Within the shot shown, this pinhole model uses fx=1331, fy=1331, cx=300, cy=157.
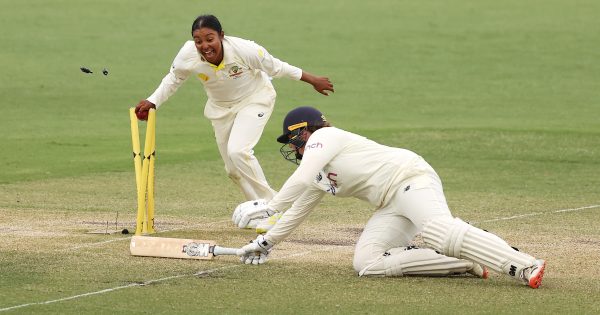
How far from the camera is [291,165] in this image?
17.3m

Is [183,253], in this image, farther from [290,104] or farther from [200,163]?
[290,104]

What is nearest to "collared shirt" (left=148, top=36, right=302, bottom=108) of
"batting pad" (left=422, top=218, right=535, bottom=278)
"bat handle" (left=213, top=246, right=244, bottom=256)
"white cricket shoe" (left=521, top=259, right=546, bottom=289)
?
"bat handle" (left=213, top=246, right=244, bottom=256)

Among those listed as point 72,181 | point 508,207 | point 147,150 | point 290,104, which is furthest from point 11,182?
point 290,104

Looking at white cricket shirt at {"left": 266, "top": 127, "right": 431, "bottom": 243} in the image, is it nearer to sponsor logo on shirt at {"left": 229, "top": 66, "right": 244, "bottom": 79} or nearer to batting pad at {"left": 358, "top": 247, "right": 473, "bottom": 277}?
batting pad at {"left": 358, "top": 247, "right": 473, "bottom": 277}

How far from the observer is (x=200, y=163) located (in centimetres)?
1759

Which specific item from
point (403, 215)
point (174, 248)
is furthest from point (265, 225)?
point (403, 215)

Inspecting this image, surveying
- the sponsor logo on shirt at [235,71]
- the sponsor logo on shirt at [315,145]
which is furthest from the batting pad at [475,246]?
the sponsor logo on shirt at [235,71]

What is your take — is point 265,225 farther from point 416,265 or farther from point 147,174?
point 416,265

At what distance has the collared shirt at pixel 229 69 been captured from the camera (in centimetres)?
1210

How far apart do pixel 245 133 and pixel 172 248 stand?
2178 mm

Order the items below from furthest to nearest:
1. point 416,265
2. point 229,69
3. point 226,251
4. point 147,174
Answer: point 229,69
point 147,174
point 226,251
point 416,265

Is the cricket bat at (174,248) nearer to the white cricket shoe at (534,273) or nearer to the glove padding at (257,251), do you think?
the glove padding at (257,251)

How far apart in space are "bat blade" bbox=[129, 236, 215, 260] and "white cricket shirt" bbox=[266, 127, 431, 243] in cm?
69

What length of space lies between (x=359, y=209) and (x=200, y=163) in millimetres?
4298
